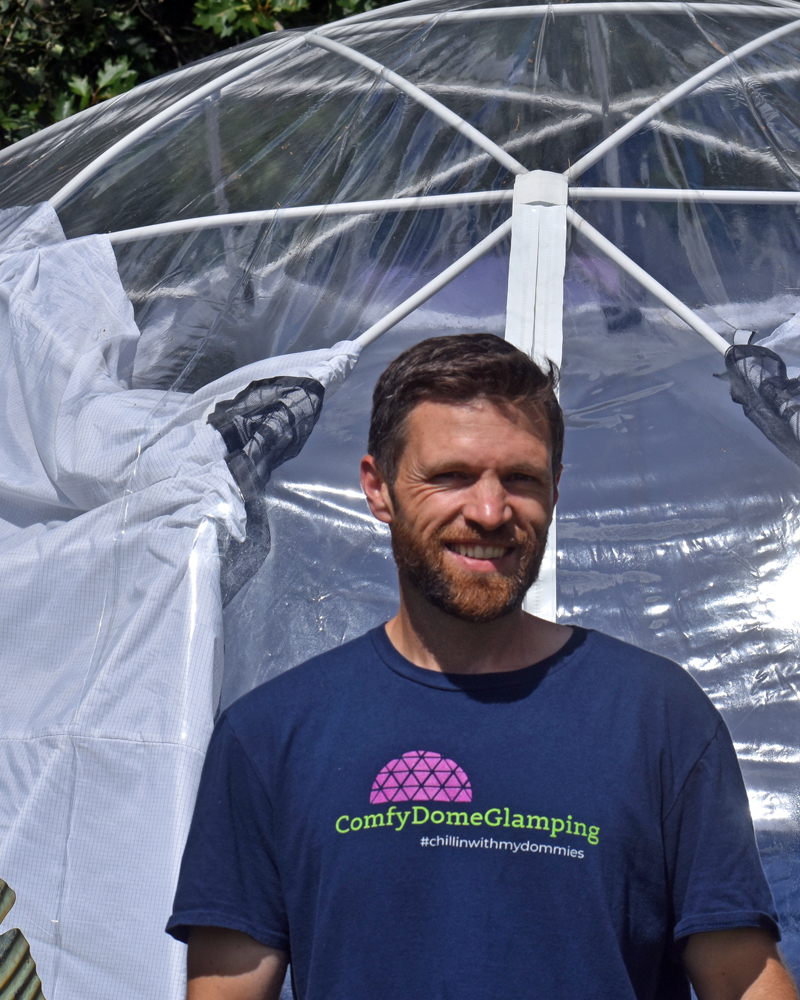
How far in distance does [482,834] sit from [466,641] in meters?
0.31

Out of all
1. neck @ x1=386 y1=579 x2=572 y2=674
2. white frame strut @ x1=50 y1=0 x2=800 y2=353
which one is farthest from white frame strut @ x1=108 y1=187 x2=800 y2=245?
neck @ x1=386 y1=579 x2=572 y2=674

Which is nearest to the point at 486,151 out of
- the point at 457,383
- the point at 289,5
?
the point at 457,383

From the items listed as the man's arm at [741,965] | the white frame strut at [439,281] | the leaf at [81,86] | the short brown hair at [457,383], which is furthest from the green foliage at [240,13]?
the man's arm at [741,965]

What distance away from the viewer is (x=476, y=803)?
1.59 metres

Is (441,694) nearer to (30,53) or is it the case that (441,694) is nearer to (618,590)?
(618,590)

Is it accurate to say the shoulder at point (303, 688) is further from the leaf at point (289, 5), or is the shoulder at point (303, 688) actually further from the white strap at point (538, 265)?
the leaf at point (289, 5)

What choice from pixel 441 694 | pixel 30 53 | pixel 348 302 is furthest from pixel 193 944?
pixel 30 53

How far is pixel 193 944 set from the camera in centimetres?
165

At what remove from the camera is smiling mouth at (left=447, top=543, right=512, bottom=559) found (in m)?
1.72

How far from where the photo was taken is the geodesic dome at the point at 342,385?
7.53 ft

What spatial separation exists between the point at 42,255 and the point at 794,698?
8.31 feet

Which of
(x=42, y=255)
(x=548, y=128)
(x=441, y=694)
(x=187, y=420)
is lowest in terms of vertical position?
(x=441, y=694)

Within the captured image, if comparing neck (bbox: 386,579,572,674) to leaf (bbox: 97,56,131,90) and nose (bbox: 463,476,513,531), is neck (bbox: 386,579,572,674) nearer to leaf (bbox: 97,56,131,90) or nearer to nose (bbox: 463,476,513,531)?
nose (bbox: 463,476,513,531)

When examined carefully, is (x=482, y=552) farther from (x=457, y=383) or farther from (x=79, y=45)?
(x=79, y=45)
